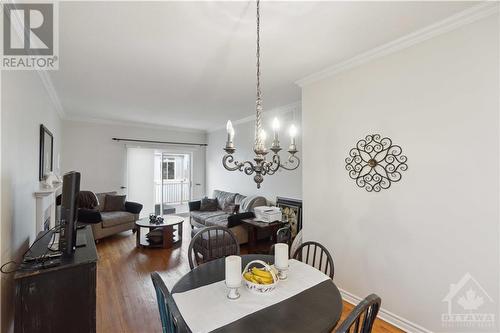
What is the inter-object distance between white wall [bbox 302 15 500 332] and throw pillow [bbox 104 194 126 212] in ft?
14.2

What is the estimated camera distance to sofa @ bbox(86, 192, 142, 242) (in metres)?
4.23

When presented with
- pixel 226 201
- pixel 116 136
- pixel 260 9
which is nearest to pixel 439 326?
pixel 260 9

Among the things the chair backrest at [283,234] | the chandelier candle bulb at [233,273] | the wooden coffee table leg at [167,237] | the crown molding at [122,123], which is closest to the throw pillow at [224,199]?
the wooden coffee table leg at [167,237]

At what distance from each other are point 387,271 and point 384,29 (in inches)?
83.5

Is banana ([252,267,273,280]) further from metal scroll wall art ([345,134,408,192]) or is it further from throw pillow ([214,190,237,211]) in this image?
throw pillow ([214,190,237,211])

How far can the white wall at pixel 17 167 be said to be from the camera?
5.20 feet

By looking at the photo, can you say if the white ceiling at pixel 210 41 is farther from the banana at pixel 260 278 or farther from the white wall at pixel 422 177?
the banana at pixel 260 278

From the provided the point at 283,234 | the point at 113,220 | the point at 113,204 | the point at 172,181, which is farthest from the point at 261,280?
the point at 172,181

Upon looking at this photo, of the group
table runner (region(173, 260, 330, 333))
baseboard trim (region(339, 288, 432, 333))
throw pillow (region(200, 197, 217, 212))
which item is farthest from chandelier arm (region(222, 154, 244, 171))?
throw pillow (region(200, 197, 217, 212))

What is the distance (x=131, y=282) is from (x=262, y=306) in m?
2.34

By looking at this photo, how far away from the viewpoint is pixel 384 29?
1.86 m

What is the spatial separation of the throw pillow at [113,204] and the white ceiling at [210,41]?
7.41ft

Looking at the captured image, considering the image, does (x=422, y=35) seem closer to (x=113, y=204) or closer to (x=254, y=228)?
(x=254, y=228)

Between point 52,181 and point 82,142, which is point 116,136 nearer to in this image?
point 82,142
